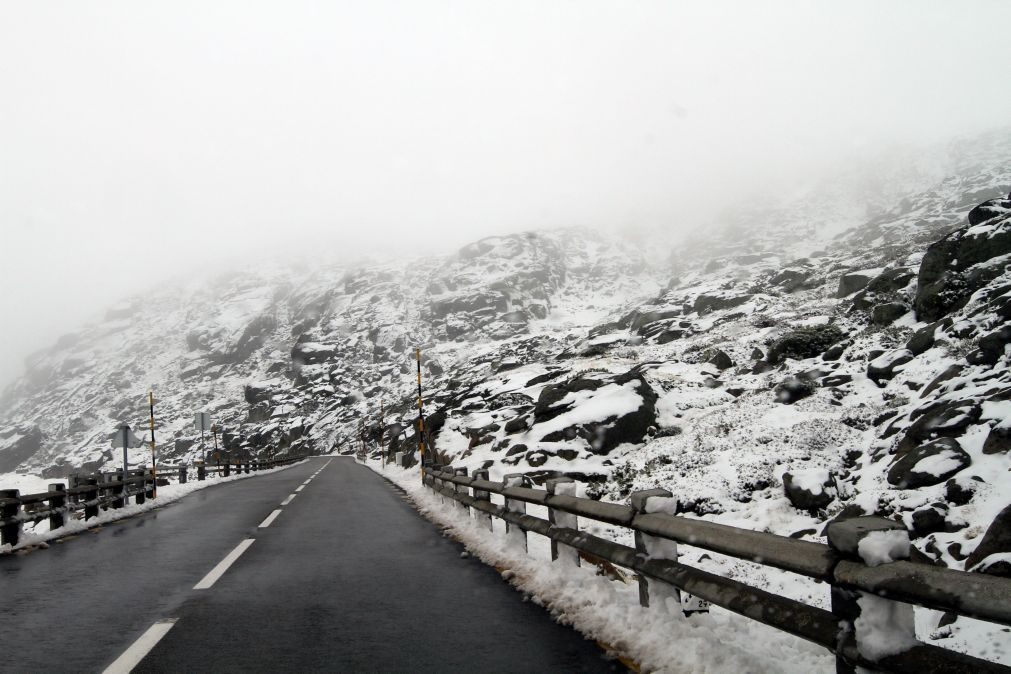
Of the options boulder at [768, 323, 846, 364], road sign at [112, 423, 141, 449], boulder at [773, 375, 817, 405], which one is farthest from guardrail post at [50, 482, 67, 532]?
boulder at [768, 323, 846, 364]

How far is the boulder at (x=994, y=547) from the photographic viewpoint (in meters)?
5.72

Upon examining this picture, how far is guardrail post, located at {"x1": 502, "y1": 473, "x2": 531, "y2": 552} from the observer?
311 inches

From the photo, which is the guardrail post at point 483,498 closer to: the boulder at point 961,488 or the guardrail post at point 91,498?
the boulder at point 961,488

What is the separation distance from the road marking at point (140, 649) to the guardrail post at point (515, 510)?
420cm

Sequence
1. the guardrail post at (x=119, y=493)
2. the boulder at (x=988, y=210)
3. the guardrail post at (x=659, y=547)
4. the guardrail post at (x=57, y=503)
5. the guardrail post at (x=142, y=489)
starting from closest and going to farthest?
1. the guardrail post at (x=659, y=547)
2. the guardrail post at (x=57, y=503)
3. the guardrail post at (x=119, y=493)
4. the guardrail post at (x=142, y=489)
5. the boulder at (x=988, y=210)

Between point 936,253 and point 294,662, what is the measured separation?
67.2 ft

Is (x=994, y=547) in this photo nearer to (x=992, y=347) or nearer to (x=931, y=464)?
(x=931, y=464)

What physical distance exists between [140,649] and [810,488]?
9.70m

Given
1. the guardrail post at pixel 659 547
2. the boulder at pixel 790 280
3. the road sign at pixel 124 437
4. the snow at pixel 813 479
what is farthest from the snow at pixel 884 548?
the boulder at pixel 790 280

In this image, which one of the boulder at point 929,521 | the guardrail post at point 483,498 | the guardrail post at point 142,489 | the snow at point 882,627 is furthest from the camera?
the guardrail post at point 142,489

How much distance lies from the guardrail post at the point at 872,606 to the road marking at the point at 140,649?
440 cm

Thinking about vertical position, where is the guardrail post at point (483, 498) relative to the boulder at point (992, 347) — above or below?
below

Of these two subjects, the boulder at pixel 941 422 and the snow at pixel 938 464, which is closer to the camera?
the snow at pixel 938 464

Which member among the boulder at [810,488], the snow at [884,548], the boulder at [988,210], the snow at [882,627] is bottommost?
the boulder at [810,488]
